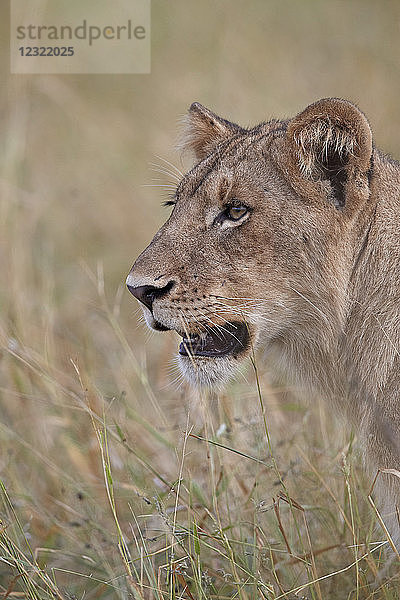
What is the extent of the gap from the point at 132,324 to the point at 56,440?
5.59 feet

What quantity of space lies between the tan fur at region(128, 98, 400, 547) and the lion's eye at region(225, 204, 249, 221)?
2 centimetres

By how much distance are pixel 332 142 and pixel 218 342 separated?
2.70 ft

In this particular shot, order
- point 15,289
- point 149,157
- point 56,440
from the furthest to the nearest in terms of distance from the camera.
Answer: point 149,157, point 15,289, point 56,440

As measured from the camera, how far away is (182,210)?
131 inches

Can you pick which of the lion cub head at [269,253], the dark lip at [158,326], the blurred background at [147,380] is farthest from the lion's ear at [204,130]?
the dark lip at [158,326]

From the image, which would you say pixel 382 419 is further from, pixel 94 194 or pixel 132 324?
pixel 94 194

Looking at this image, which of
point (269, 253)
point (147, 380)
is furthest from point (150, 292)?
point (147, 380)

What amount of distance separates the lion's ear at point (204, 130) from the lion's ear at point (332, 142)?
2.24 ft

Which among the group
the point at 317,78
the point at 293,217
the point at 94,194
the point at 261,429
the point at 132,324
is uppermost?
the point at 317,78

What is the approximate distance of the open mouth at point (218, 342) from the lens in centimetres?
318

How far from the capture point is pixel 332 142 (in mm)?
3041

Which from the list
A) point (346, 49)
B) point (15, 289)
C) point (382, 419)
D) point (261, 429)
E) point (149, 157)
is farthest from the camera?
point (346, 49)

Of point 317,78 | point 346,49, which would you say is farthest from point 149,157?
point 346,49

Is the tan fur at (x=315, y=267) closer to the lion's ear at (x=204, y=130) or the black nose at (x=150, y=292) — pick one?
the black nose at (x=150, y=292)
